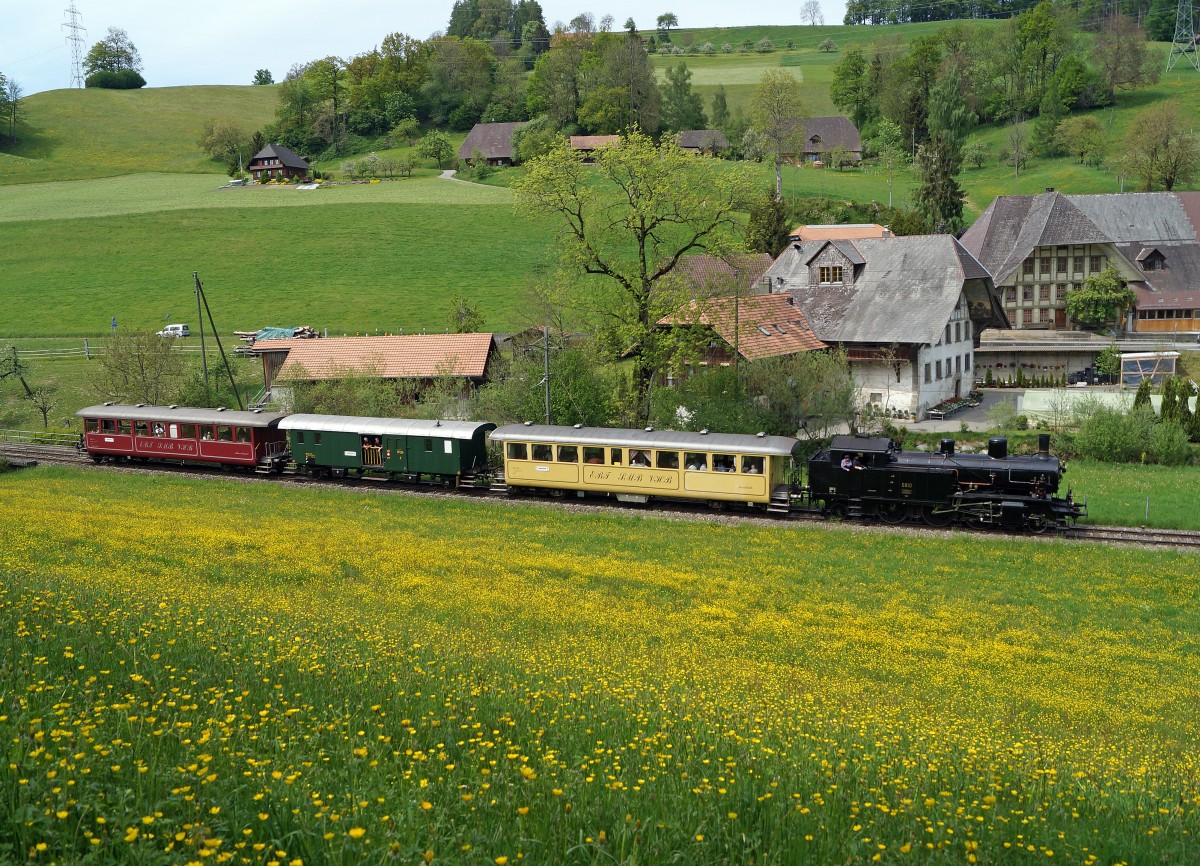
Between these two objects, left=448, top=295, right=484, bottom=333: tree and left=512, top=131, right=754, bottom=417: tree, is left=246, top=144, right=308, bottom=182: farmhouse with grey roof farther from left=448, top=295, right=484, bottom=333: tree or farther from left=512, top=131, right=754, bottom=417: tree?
left=512, top=131, right=754, bottom=417: tree

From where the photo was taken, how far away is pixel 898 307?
181ft

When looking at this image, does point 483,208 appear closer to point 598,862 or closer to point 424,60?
point 424,60

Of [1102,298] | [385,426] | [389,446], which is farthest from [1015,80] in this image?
[389,446]

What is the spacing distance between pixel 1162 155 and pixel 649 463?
95310 millimetres

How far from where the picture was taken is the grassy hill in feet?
439

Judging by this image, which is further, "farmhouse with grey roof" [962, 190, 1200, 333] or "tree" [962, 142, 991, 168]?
"tree" [962, 142, 991, 168]

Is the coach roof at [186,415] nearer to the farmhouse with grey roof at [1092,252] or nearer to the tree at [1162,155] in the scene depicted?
the farmhouse with grey roof at [1092,252]

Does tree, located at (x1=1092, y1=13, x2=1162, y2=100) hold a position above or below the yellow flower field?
above

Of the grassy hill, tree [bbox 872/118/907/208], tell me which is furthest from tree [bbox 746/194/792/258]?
the grassy hill

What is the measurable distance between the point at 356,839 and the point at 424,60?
168m

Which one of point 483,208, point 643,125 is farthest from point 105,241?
point 643,125

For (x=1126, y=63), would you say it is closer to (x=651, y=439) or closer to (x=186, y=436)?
(x=651, y=439)

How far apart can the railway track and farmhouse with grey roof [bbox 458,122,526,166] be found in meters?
94.3

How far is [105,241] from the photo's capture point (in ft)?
319
